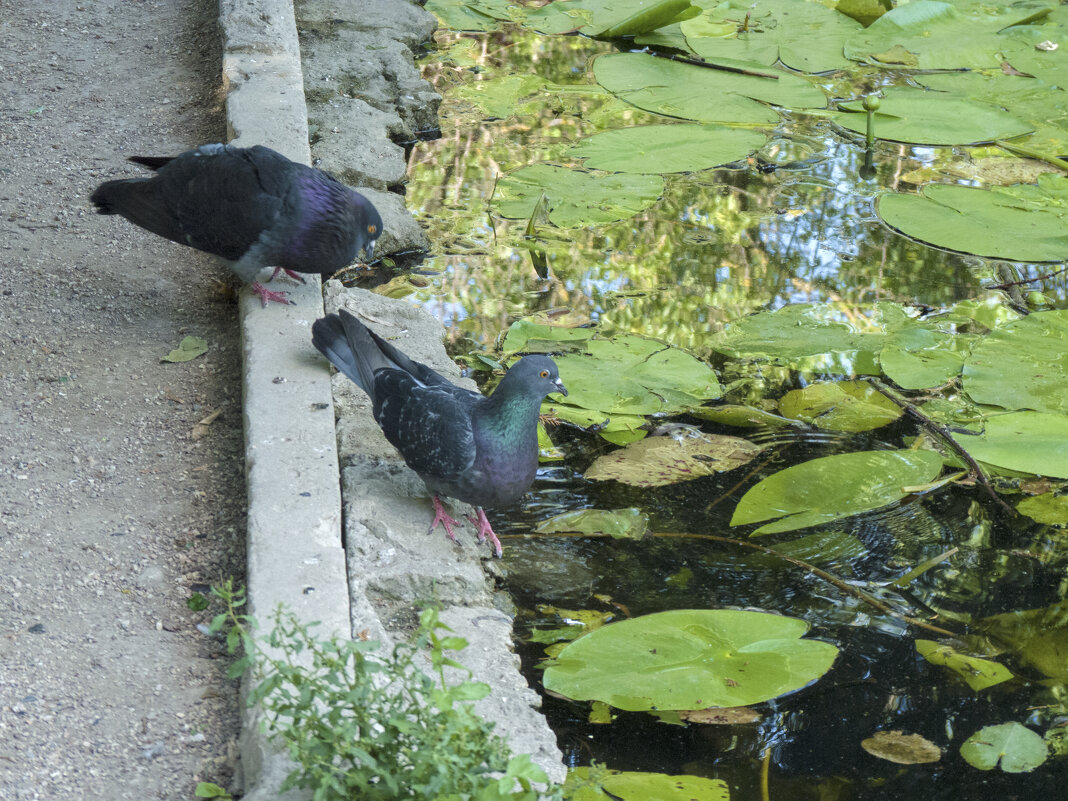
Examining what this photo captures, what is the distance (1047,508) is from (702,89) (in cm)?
301

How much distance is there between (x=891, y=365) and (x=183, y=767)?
2.58m

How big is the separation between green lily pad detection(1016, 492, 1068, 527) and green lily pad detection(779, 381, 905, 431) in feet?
1.63

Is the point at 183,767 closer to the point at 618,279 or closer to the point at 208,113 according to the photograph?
the point at 618,279

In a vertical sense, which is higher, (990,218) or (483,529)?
(990,218)

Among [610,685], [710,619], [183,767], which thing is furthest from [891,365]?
[183,767]

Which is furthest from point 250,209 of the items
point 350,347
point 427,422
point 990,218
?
point 990,218

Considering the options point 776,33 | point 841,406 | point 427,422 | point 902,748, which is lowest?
point 902,748

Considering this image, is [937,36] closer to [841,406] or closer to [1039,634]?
[841,406]

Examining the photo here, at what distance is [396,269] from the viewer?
4180mm

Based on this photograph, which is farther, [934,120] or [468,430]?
[934,120]

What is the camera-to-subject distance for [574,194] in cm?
452

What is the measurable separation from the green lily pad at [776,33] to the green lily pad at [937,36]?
0.44 ft

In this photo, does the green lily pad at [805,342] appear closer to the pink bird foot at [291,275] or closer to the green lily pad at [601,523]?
the green lily pad at [601,523]

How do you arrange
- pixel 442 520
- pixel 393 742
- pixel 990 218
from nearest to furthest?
1. pixel 393 742
2. pixel 442 520
3. pixel 990 218
